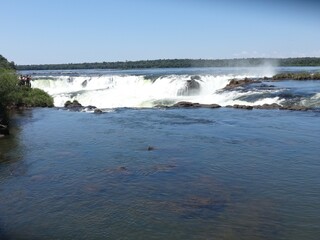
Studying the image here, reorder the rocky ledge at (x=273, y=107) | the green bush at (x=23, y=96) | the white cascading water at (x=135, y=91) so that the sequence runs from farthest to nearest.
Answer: the white cascading water at (x=135, y=91), the rocky ledge at (x=273, y=107), the green bush at (x=23, y=96)

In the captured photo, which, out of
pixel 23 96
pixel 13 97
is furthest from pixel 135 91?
pixel 13 97

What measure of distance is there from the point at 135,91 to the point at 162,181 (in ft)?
112

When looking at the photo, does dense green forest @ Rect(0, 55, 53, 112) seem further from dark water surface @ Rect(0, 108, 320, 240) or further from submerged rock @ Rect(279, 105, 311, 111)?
submerged rock @ Rect(279, 105, 311, 111)

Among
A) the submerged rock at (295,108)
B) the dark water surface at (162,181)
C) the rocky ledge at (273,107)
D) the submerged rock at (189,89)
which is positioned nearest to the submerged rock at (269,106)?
the rocky ledge at (273,107)

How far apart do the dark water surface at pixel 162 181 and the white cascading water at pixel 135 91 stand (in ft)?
45.6

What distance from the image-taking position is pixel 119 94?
149 feet

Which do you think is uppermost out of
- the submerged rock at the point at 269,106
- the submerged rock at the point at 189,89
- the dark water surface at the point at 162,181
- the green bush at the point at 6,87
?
the green bush at the point at 6,87

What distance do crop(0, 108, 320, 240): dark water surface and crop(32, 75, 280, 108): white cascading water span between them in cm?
1390

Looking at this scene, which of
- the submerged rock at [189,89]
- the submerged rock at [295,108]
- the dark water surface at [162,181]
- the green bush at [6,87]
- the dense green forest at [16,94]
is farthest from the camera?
the submerged rock at [189,89]

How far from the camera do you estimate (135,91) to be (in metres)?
47.4

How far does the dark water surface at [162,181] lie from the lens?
10266mm

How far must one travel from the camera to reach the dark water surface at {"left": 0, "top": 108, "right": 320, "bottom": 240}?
10.3m

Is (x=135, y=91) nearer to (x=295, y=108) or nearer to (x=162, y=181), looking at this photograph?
(x=295, y=108)

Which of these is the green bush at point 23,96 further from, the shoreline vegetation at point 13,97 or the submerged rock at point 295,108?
the submerged rock at point 295,108
